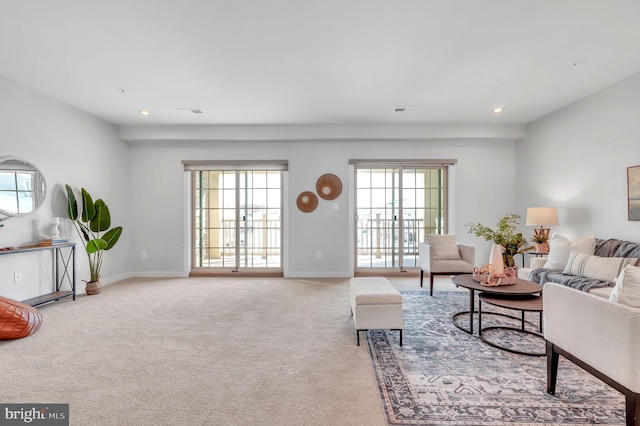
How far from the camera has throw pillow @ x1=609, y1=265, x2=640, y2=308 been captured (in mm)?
1455

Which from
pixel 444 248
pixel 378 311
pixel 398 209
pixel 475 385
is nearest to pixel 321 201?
pixel 398 209

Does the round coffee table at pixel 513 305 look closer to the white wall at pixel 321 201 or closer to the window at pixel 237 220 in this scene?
the white wall at pixel 321 201

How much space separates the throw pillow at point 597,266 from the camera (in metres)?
2.86

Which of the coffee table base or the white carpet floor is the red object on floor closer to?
the white carpet floor

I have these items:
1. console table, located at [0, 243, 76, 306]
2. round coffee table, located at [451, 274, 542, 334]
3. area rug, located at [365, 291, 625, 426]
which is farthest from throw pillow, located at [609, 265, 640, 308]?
console table, located at [0, 243, 76, 306]

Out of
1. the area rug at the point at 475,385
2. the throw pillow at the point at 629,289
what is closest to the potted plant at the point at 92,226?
the area rug at the point at 475,385

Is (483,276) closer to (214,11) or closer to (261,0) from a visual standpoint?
(261,0)

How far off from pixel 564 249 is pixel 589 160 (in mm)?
1324

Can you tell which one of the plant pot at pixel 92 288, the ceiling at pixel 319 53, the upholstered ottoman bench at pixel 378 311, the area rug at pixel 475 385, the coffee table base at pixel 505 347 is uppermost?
the ceiling at pixel 319 53

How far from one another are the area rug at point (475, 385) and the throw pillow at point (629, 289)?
2.31 feet

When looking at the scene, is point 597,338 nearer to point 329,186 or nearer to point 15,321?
point 329,186

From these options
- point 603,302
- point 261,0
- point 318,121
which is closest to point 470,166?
point 318,121

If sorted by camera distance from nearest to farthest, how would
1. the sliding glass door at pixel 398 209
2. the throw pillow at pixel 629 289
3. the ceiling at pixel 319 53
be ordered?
the throw pillow at pixel 629 289
the ceiling at pixel 319 53
the sliding glass door at pixel 398 209

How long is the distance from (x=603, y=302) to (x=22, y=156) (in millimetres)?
A: 5548
